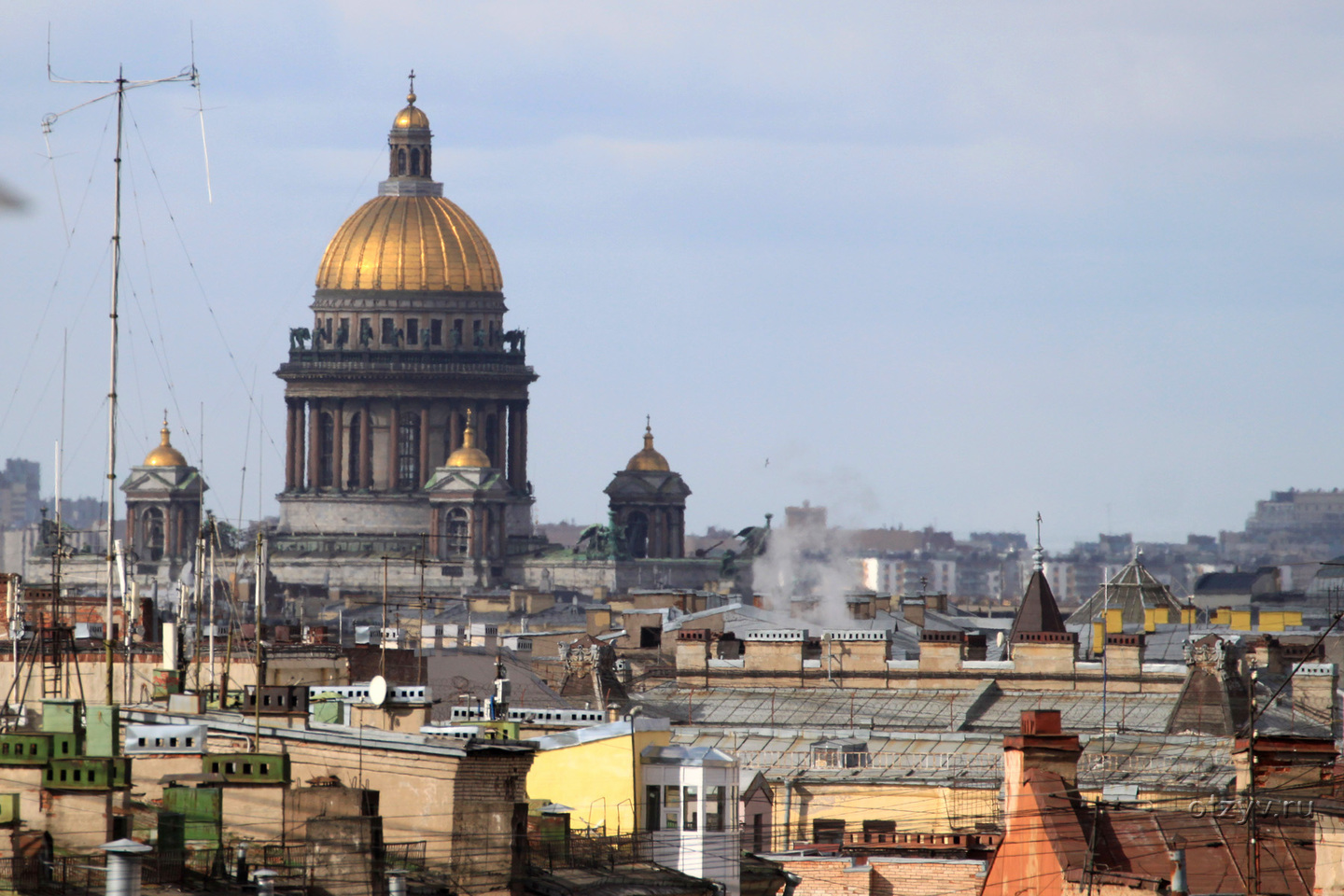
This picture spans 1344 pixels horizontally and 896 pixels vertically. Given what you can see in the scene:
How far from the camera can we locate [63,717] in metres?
34.9

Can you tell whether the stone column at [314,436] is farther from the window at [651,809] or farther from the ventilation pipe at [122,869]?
the ventilation pipe at [122,869]

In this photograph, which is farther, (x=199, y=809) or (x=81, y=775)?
(x=199, y=809)

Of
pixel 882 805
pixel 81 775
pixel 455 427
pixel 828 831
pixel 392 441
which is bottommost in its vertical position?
pixel 828 831

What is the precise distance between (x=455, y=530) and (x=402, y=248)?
15.4 metres

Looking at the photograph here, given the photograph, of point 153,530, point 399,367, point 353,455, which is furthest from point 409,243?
point 153,530

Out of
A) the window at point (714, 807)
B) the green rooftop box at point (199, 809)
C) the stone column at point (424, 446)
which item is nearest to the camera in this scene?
the green rooftop box at point (199, 809)

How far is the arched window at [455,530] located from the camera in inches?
6841

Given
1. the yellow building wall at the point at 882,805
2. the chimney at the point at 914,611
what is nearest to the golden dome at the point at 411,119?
the chimney at the point at 914,611

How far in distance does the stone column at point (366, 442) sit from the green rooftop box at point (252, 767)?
14923 cm

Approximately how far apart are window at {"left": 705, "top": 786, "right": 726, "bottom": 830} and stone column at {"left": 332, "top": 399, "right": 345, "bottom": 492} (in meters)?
145

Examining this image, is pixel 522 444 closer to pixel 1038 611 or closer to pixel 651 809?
pixel 1038 611

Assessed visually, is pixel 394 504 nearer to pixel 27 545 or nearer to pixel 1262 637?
pixel 27 545

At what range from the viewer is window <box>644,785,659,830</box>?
39.7 metres

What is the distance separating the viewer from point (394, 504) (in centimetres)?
18162
